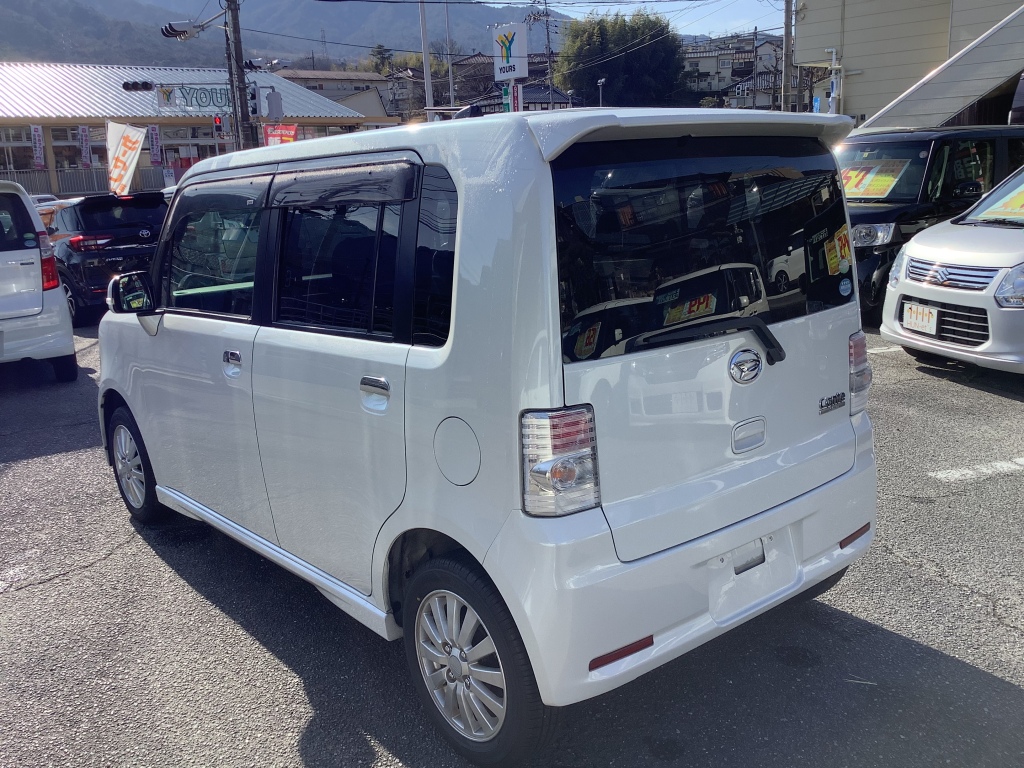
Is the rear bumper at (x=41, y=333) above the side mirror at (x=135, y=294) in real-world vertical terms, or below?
below

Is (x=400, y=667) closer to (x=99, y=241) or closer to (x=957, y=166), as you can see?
(x=957, y=166)

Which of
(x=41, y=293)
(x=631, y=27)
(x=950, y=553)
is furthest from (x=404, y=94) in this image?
(x=950, y=553)

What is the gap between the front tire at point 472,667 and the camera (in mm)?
2418

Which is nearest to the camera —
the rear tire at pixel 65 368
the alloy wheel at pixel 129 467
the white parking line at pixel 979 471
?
the alloy wheel at pixel 129 467

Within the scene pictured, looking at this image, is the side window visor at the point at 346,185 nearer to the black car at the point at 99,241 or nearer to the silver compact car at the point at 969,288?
the silver compact car at the point at 969,288

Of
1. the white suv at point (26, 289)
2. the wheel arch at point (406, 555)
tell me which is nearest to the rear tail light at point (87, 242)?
the white suv at point (26, 289)

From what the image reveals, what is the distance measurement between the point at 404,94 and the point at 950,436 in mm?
79011

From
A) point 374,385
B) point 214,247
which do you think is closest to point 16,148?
point 214,247

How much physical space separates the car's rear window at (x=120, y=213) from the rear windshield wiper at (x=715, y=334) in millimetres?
10888

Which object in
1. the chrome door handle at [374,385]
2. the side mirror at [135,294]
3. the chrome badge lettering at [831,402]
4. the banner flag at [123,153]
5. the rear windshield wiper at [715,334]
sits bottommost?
the chrome badge lettering at [831,402]

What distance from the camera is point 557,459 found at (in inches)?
88.8

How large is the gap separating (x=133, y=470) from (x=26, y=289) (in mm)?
4205

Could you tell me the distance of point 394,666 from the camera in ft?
10.8

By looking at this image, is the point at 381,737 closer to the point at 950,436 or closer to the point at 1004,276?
the point at 950,436
